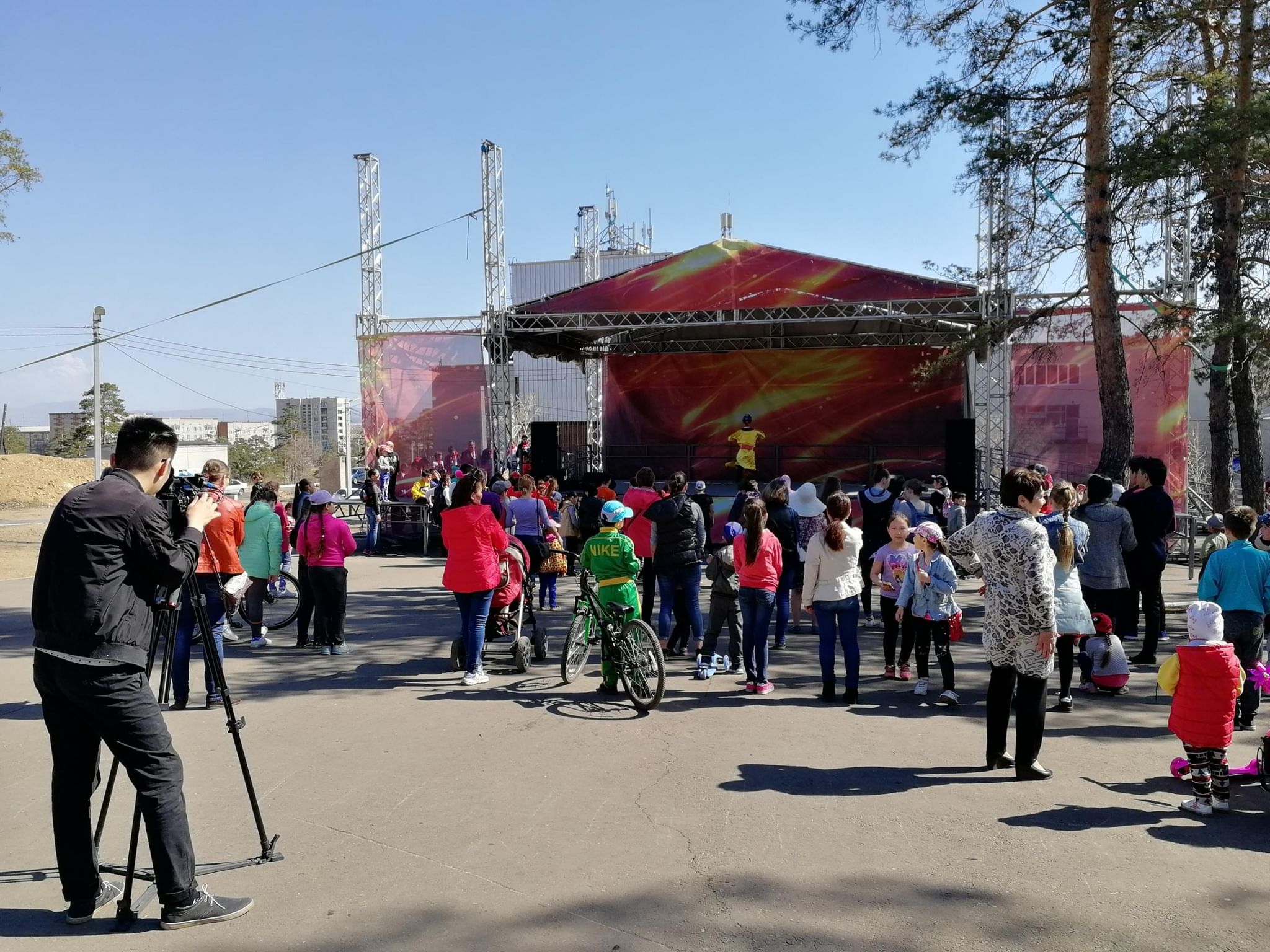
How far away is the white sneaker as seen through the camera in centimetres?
457

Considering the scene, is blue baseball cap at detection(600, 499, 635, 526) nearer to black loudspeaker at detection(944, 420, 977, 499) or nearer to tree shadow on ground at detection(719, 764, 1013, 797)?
tree shadow on ground at detection(719, 764, 1013, 797)

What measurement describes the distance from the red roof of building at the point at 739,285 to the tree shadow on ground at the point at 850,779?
12.3 m

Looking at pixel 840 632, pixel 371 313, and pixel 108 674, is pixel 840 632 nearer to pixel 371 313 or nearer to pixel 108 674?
pixel 108 674

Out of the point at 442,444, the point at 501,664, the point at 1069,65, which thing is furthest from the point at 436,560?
the point at 1069,65

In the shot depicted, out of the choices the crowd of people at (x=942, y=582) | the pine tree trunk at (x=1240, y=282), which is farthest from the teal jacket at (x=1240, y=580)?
the pine tree trunk at (x=1240, y=282)

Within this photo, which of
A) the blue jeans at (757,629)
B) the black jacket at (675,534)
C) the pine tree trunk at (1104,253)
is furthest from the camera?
the pine tree trunk at (1104,253)

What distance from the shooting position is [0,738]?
5.90m

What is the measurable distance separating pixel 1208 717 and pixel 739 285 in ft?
43.8

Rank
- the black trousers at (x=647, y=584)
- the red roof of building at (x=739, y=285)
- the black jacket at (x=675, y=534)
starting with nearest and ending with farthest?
1. the black jacket at (x=675, y=534)
2. the black trousers at (x=647, y=584)
3. the red roof of building at (x=739, y=285)

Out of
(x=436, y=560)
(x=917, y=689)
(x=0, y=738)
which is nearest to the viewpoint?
(x=0, y=738)

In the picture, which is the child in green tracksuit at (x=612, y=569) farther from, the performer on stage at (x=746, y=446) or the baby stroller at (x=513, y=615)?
the performer on stage at (x=746, y=446)

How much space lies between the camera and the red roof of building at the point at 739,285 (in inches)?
655

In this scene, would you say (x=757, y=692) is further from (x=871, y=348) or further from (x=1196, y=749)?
(x=871, y=348)

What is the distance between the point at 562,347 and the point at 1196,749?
56.4 ft
